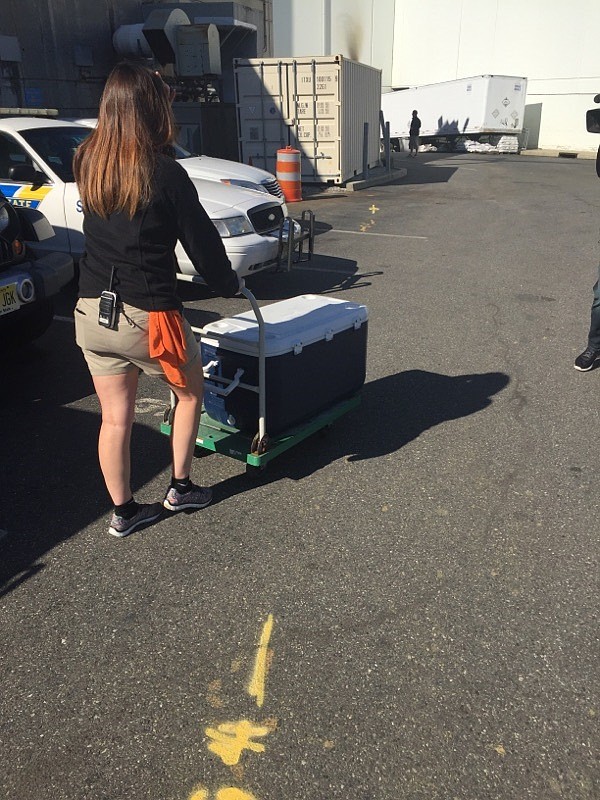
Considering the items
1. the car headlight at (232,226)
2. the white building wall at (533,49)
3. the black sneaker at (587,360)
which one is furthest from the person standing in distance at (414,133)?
the black sneaker at (587,360)

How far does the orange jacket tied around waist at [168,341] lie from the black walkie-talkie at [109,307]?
144 mm

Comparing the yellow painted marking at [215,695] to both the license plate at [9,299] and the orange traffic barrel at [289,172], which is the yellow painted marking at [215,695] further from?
the orange traffic barrel at [289,172]

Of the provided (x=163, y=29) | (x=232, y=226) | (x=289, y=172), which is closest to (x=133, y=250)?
(x=232, y=226)

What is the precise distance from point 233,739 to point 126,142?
7.18ft

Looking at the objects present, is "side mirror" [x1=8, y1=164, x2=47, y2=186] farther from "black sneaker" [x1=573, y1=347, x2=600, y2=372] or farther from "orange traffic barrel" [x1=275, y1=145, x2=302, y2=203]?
"orange traffic barrel" [x1=275, y1=145, x2=302, y2=203]

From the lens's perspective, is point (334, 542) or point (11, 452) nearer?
point (334, 542)

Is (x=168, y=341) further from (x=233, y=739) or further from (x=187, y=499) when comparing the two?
(x=233, y=739)

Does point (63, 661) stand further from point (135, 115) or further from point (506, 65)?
point (506, 65)

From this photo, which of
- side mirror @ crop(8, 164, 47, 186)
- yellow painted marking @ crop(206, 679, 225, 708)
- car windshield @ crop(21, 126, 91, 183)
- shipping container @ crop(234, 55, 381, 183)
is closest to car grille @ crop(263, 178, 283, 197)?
car windshield @ crop(21, 126, 91, 183)

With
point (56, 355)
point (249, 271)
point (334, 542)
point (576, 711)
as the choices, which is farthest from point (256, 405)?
point (249, 271)

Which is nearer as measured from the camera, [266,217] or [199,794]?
[199,794]

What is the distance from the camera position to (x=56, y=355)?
5.46 meters

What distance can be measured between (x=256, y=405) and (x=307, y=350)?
0.41 metres

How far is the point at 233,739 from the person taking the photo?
214cm
